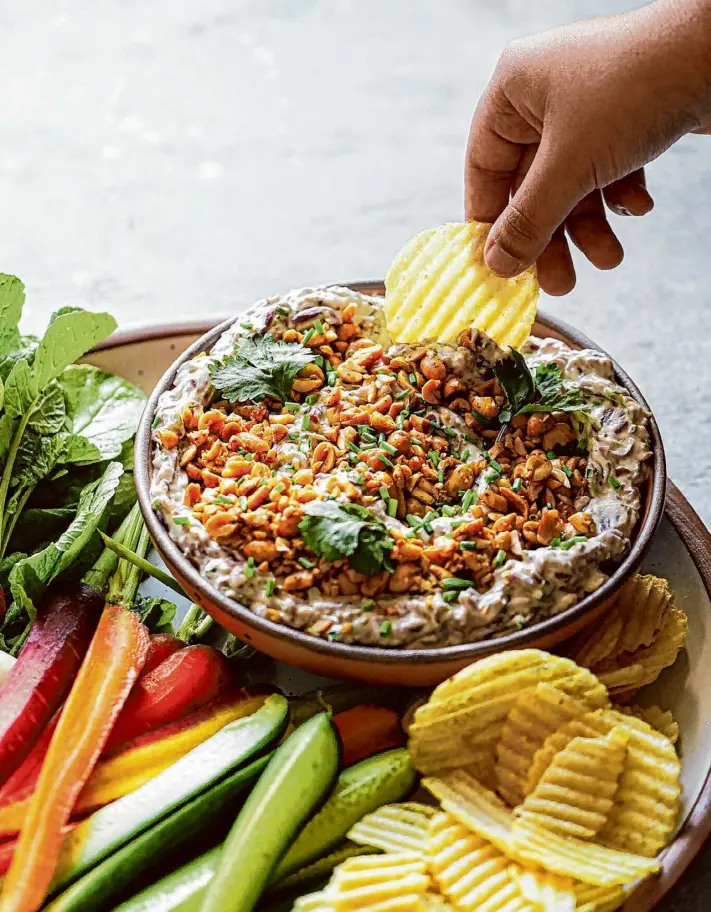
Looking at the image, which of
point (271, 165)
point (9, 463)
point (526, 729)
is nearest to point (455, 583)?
point (526, 729)

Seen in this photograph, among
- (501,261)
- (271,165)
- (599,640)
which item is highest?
(501,261)

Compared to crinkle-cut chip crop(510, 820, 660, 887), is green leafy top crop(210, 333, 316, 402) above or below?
above

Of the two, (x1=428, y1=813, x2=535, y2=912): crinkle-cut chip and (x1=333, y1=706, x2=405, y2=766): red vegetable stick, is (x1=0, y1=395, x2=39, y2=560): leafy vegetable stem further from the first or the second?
(x1=428, y1=813, x2=535, y2=912): crinkle-cut chip

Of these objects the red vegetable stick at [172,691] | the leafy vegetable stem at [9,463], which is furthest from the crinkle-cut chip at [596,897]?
the leafy vegetable stem at [9,463]

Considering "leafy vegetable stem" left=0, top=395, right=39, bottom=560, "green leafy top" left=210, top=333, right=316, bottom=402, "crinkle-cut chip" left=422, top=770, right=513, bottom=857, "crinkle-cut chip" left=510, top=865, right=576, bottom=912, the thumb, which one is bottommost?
"crinkle-cut chip" left=510, top=865, right=576, bottom=912

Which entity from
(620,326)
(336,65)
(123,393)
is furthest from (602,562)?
(336,65)

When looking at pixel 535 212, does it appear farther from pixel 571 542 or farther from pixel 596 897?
pixel 596 897

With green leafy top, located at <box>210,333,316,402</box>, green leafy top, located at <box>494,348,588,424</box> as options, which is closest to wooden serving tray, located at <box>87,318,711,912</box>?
green leafy top, located at <box>494,348,588,424</box>

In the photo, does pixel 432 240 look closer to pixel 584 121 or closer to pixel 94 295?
pixel 584 121
